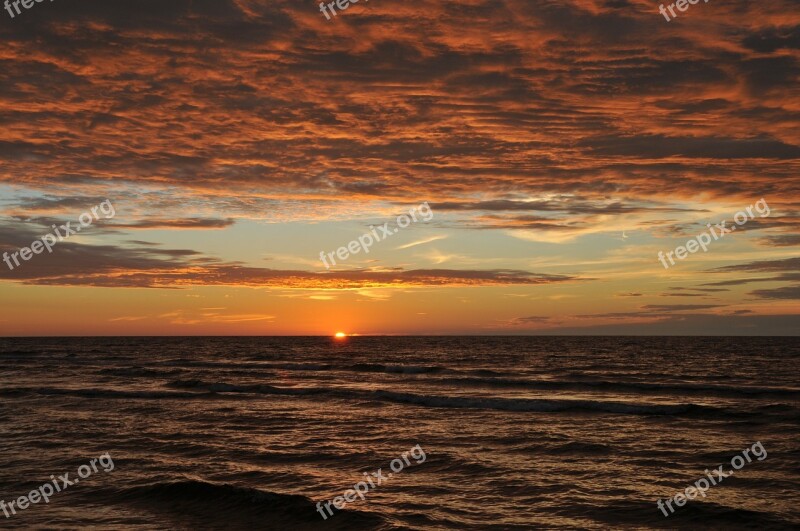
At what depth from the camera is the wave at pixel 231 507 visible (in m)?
15.4

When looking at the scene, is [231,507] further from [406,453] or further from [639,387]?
[639,387]

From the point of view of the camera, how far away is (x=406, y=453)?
75.0 feet

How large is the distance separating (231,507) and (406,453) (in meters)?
7.73

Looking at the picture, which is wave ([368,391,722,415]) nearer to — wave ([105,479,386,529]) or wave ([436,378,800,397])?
wave ([436,378,800,397])

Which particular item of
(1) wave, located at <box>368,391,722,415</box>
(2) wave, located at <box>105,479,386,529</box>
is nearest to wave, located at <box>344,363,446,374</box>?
(1) wave, located at <box>368,391,722,415</box>

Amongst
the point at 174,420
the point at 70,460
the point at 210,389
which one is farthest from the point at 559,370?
the point at 70,460

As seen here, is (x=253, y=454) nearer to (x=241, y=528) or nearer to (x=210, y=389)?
(x=241, y=528)

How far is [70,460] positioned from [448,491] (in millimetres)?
13097

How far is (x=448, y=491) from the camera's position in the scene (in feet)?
58.8

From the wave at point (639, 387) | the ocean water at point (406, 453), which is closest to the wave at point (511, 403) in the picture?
the ocean water at point (406, 453)

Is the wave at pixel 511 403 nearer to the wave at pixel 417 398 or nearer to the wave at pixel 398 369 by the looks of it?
the wave at pixel 417 398

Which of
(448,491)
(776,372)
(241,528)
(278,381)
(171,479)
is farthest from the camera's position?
(776,372)

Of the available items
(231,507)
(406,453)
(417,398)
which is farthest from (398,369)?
(231,507)

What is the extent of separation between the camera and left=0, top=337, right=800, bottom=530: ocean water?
52.2 ft
